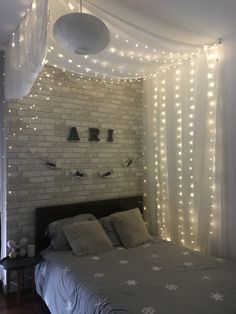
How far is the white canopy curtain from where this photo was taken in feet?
9.42

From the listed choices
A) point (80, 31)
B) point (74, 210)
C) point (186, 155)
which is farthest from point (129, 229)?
point (80, 31)

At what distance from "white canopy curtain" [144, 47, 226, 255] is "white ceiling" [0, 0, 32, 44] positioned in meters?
1.77

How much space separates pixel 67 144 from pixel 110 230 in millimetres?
1090

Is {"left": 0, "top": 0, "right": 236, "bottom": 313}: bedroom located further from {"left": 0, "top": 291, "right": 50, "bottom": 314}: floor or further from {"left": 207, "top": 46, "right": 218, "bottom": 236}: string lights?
{"left": 0, "top": 291, "right": 50, "bottom": 314}: floor

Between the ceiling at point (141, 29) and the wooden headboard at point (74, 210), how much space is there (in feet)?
4.89

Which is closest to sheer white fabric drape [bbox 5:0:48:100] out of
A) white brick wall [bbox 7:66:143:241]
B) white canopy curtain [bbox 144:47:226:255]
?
white brick wall [bbox 7:66:143:241]

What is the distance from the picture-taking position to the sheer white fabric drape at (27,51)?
191 cm

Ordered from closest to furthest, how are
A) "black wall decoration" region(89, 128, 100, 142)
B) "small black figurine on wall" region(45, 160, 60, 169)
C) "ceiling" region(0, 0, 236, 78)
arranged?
"ceiling" region(0, 0, 236, 78) → "small black figurine on wall" region(45, 160, 60, 169) → "black wall decoration" region(89, 128, 100, 142)

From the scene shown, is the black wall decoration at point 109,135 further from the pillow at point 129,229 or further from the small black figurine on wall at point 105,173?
the pillow at point 129,229

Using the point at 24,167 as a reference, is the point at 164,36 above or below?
above

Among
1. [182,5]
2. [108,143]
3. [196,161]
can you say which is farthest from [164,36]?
[108,143]

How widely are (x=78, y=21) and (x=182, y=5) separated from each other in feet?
2.74

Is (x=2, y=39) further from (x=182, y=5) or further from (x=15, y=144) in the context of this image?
(x=182, y=5)

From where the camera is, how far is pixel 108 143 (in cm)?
362
